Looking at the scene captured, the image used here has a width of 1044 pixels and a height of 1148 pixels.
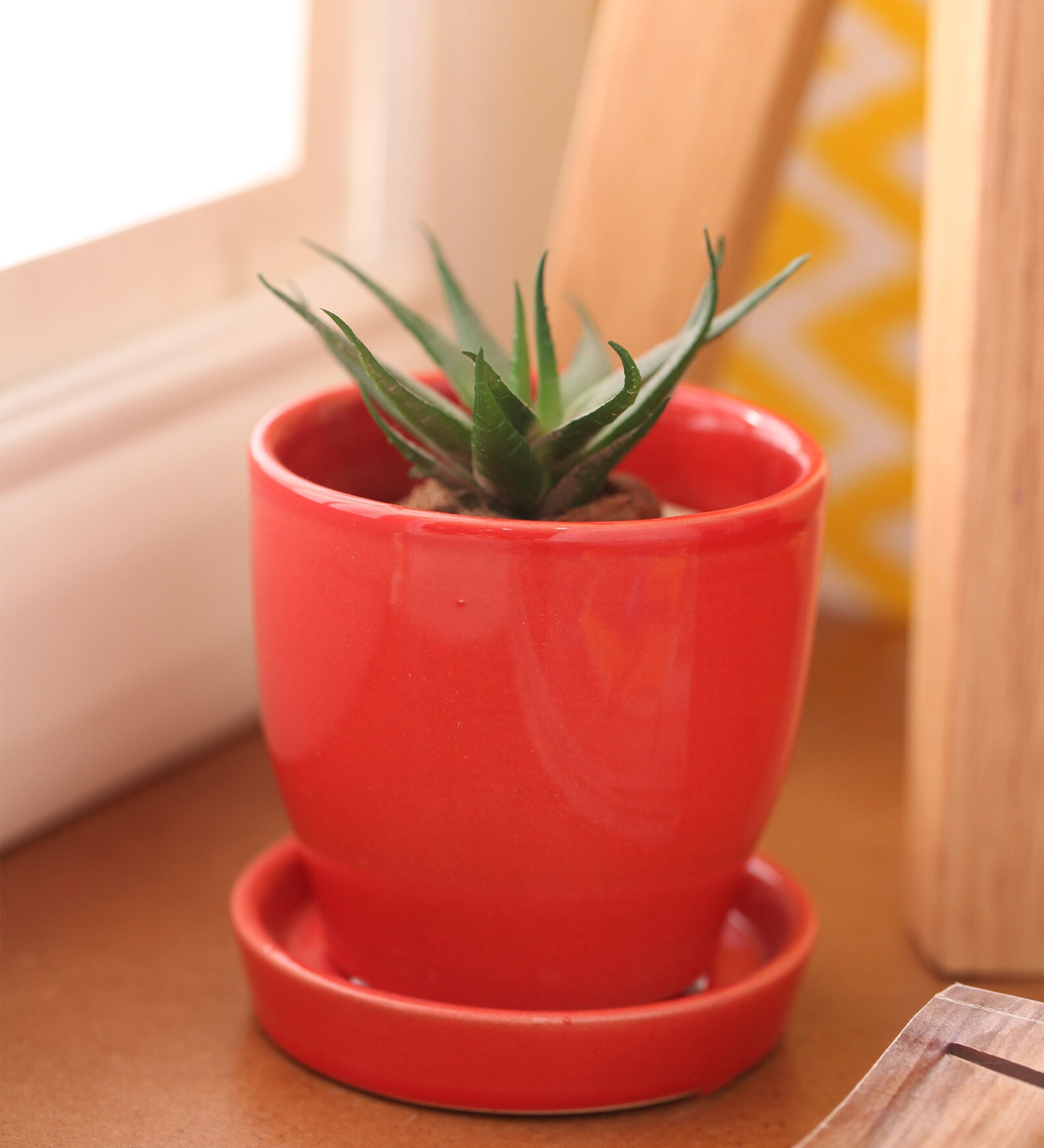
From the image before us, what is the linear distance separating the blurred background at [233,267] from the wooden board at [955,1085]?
35cm

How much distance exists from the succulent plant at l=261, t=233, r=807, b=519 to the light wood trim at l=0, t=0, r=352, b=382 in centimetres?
17

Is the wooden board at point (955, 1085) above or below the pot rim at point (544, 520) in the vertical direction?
below

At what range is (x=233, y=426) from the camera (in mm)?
636

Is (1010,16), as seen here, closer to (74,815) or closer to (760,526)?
(760,526)

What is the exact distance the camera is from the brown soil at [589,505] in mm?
448

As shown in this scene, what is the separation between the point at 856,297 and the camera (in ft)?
2.67

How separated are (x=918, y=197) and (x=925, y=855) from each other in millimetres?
410

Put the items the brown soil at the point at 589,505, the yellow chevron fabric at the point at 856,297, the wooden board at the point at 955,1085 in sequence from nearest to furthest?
the wooden board at the point at 955,1085, the brown soil at the point at 589,505, the yellow chevron fabric at the point at 856,297

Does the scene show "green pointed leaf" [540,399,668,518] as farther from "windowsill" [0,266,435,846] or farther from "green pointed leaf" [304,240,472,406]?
Answer: "windowsill" [0,266,435,846]

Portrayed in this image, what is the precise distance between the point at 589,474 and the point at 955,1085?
0.65 ft

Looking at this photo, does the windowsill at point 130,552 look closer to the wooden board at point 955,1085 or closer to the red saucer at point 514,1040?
the red saucer at point 514,1040

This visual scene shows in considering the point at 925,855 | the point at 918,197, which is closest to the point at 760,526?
the point at 925,855

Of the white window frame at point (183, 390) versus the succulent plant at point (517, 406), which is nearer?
the succulent plant at point (517, 406)

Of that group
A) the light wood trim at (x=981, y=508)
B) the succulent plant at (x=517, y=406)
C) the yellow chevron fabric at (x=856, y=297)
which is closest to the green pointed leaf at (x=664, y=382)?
the succulent plant at (x=517, y=406)
